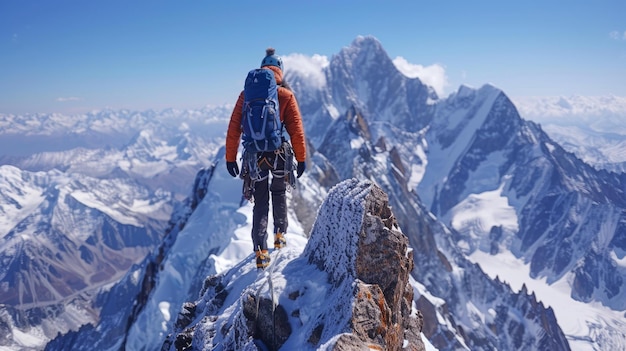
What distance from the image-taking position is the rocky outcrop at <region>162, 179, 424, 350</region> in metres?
8.39

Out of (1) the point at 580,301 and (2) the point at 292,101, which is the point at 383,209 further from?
(1) the point at 580,301

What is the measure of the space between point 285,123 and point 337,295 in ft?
16.1

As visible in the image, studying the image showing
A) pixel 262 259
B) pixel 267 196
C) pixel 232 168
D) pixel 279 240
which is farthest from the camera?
pixel 262 259

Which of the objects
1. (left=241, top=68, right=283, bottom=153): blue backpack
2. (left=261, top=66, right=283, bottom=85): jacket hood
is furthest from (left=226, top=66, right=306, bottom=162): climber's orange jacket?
(left=241, top=68, right=283, bottom=153): blue backpack

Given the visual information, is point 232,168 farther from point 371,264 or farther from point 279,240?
point 371,264

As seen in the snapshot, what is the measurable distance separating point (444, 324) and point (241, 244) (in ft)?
158

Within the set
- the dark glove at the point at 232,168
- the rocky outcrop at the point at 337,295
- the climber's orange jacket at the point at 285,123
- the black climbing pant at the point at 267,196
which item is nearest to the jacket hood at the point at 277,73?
the climber's orange jacket at the point at 285,123

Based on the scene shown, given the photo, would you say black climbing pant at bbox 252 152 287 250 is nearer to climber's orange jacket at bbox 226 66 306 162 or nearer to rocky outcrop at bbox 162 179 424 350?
climber's orange jacket at bbox 226 66 306 162

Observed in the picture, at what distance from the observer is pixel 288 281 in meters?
10.6

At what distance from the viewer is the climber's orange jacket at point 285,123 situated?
10797mm

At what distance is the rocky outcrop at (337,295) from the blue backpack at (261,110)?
2631 millimetres

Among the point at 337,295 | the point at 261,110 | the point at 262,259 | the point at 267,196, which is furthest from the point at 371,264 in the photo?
the point at 261,110

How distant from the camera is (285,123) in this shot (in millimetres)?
11125

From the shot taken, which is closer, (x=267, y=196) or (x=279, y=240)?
(x=267, y=196)
